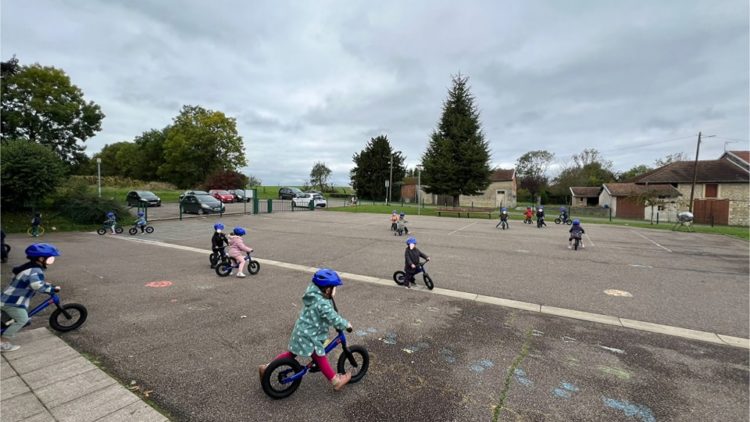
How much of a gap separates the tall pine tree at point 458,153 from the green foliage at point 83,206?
28301 millimetres

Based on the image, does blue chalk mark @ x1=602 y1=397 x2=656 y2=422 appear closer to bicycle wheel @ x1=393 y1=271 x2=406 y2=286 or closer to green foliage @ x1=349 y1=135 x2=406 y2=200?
bicycle wheel @ x1=393 y1=271 x2=406 y2=286

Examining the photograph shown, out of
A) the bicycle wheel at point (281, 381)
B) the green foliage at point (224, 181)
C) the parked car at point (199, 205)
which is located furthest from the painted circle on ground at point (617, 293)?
the green foliage at point (224, 181)

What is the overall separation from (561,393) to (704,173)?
50.4 m

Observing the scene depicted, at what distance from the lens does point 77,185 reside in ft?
62.3

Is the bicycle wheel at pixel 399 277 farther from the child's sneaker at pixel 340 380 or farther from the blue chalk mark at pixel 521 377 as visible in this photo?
the child's sneaker at pixel 340 380

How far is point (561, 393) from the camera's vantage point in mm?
3529

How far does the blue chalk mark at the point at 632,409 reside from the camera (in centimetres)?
320

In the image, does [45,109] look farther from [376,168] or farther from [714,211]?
[714,211]

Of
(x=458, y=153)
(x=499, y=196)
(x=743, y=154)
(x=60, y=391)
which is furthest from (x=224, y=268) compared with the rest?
(x=743, y=154)

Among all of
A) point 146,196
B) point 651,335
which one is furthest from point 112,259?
point 146,196

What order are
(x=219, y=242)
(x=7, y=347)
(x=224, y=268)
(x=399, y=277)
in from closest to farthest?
1. (x=7, y=347)
2. (x=399, y=277)
3. (x=224, y=268)
4. (x=219, y=242)

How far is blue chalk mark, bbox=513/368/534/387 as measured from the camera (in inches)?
145

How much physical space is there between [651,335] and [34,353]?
8696 mm

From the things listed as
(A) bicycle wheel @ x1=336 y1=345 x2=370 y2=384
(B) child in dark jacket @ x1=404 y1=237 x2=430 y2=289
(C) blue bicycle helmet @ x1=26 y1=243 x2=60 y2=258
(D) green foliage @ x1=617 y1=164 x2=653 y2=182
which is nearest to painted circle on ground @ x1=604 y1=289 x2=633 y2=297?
(B) child in dark jacket @ x1=404 y1=237 x2=430 y2=289
